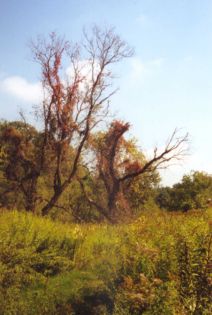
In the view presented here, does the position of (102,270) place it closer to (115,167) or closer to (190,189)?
(115,167)

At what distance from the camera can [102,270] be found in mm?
9320

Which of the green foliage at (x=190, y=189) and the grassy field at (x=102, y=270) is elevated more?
the green foliage at (x=190, y=189)

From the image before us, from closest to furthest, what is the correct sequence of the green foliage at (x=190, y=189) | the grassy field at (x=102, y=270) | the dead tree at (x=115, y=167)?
the grassy field at (x=102, y=270), the dead tree at (x=115, y=167), the green foliage at (x=190, y=189)

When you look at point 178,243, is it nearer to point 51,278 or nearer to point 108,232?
Result: point 51,278

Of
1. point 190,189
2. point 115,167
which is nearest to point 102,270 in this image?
point 115,167

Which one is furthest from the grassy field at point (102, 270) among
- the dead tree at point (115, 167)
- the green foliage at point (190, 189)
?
the green foliage at point (190, 189)

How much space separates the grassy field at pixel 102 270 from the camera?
5910 millimetres

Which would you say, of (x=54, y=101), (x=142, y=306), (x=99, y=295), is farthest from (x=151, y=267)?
(x=54, y=101)

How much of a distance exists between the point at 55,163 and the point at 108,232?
13.8m

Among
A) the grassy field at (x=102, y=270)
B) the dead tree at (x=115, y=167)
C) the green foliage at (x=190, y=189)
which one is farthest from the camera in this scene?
the green foliage at (x=190, y=189)

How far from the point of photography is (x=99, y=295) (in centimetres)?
805

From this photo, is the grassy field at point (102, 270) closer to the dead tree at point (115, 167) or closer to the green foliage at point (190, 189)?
the dead tree at point (115, 167)

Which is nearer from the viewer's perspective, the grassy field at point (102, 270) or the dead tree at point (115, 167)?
the grassy field at point (102, 270)

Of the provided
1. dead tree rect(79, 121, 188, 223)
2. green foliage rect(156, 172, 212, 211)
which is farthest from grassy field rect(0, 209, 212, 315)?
green foliage rect(156, 172, 212, 211)
